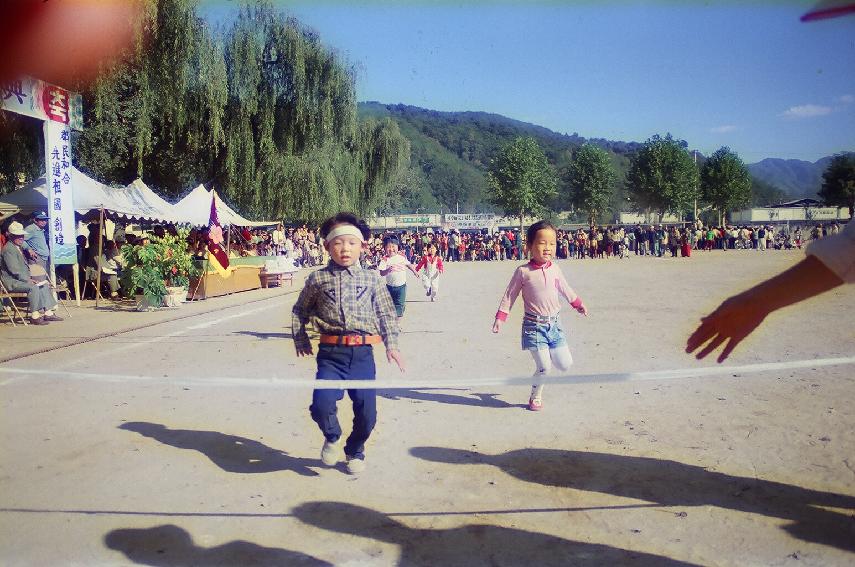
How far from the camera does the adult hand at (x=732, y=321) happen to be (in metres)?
2.01

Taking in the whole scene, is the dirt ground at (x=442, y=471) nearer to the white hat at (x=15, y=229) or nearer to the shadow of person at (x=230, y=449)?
the shadow of person at (x=230, y=449)

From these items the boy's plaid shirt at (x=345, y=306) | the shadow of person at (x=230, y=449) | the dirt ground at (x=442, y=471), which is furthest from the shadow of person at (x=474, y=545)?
the boy's plaid shirt at (x=345, y=306)

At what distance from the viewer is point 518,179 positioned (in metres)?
73.4

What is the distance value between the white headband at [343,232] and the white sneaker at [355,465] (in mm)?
1483

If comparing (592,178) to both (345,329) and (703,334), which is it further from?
(703,334)

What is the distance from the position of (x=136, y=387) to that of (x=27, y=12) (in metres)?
4.41

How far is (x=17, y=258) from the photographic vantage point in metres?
12.3

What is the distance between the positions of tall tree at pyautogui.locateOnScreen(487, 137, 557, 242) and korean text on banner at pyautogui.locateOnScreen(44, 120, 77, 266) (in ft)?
200

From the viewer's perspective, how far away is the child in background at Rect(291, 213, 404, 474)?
4258 mm

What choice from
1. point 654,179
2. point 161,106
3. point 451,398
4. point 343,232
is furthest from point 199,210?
point 654,179

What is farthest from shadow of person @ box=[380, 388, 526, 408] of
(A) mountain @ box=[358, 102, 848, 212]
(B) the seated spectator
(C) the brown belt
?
(A) mountain @ box=[358, 102, 848, 212]

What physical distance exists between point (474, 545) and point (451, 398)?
312cm

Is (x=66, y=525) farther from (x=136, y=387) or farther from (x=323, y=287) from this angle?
(x=136, y=387)

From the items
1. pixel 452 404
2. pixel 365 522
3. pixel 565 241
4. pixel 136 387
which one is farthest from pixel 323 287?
pixel 565 241
